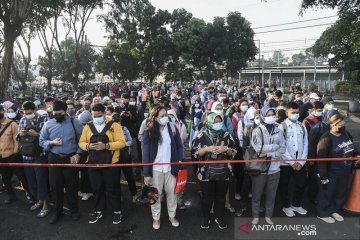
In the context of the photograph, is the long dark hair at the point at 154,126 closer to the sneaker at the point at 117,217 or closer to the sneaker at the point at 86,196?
the sneaker at the point at 117,217

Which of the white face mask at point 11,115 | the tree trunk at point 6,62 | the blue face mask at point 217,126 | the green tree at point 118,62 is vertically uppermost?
the green tree at point 118,62

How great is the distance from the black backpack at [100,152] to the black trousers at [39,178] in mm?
1062

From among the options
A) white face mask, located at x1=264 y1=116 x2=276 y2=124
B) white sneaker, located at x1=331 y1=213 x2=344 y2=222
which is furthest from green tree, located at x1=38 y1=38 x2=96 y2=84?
white sneaker, located at x1=331 y1=213 x2=344 y2=222

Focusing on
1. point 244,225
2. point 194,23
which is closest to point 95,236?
point 244,225

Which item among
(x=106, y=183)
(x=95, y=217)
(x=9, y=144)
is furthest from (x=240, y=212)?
(x=9, y=144)

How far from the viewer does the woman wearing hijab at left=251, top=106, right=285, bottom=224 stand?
412cm

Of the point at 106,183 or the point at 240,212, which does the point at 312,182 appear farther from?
the point at 106,183

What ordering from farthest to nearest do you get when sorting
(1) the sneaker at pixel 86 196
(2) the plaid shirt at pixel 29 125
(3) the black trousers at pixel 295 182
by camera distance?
(1) the sneaker at pixel 86 196
(2) the plaid shirt at pixel 29 125
(3) the black trousers at pixel 295 182

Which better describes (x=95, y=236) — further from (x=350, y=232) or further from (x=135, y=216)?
(x=350, y=232)

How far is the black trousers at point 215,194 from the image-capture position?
4105 mm

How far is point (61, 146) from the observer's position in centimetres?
438

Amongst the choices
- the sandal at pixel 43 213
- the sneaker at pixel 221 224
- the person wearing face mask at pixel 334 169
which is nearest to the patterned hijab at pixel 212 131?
the sneaker at pixel 221 224

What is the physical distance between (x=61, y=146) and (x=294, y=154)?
141 inches

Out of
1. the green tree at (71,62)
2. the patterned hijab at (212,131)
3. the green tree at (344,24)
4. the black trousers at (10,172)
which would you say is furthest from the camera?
the green tree at (71,62)
